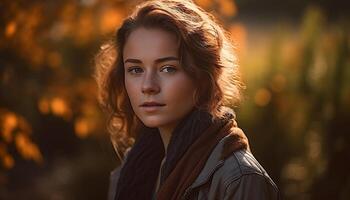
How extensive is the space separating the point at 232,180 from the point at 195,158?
23cm

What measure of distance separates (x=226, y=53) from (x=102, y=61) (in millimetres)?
637

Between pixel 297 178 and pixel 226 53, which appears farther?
pixel 297 178

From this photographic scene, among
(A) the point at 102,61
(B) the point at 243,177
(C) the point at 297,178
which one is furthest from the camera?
(C) the point at 297,178

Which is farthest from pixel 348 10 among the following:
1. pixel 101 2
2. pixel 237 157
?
pixel 237 157

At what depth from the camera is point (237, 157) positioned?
267cm

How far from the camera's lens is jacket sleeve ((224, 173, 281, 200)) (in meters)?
2.55

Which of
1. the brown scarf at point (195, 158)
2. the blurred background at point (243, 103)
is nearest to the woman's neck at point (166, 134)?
the brown scarf at point (195, 158)

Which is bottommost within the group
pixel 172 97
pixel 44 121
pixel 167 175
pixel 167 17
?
pixel 44 121

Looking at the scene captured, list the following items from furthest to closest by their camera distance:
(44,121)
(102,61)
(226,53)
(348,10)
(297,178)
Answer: (348,10) < (44,121) < (297,178) < (102,61) < (226,53)

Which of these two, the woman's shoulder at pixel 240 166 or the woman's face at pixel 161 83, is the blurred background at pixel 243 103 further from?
the woman's shoulder at pixel 240 166

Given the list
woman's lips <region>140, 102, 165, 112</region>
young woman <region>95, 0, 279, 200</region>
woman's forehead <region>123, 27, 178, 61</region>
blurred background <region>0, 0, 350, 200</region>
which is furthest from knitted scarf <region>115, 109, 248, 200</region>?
blurred background <region>0, 0, 350, 200</region>

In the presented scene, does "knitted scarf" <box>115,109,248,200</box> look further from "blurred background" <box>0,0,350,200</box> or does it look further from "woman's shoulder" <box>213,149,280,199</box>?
"blurred background" <box>0,0,350,200</box>

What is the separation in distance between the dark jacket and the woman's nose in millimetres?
312

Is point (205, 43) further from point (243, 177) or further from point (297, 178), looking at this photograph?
point (297, 178)
